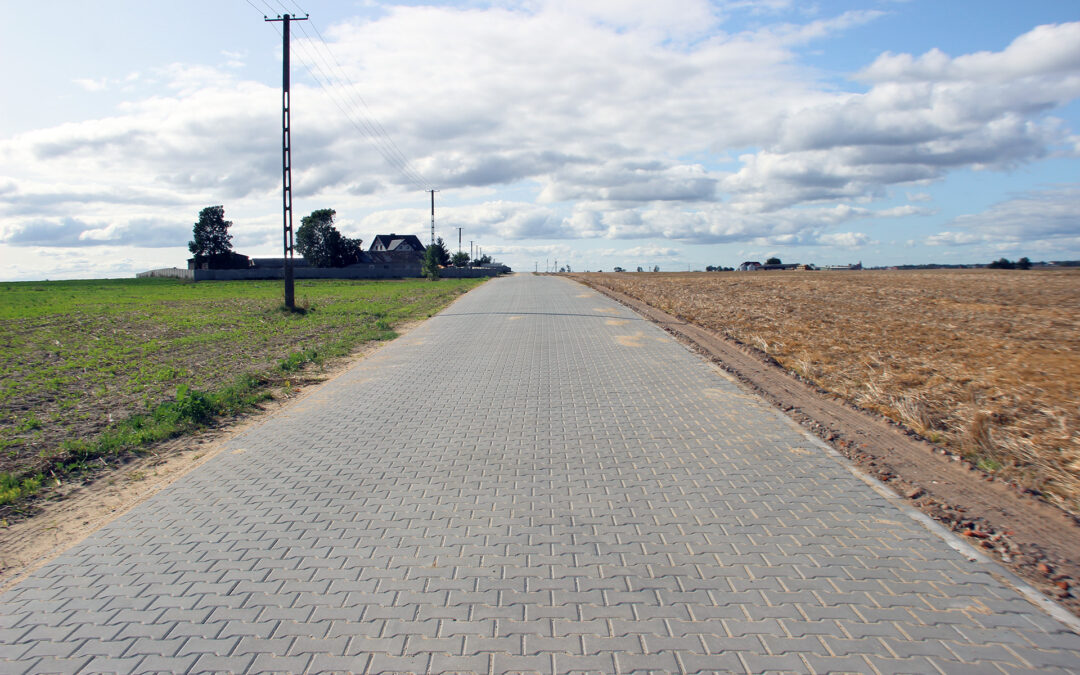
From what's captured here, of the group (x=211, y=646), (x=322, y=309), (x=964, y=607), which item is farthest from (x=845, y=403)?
(x=322, y=309)

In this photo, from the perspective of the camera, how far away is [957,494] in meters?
5.27

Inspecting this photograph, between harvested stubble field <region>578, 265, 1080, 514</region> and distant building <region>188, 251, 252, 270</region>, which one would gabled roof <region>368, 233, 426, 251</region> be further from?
harvested stubble field <region>578, 265, 1080, 514</region>

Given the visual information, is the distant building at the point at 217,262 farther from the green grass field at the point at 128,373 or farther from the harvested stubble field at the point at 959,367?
the harvested stubble field at the point at 959,367

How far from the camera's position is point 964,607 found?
3.49 metres

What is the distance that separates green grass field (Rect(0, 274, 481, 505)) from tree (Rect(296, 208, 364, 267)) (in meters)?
73.9

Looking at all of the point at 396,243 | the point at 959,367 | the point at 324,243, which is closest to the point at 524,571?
the point at 959,367

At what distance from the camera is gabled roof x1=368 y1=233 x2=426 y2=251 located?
412 ft

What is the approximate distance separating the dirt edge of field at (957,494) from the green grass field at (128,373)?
747 cm

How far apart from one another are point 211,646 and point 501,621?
1.44m

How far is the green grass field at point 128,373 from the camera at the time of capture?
6.71 m

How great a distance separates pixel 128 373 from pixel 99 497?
6.65m

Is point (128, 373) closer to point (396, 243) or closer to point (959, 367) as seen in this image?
point (959, 367)

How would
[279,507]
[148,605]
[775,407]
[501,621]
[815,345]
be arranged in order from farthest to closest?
1. [815,345]
2. [775,407]
3. [279,507]
4. [148,605]
5. [501,621]

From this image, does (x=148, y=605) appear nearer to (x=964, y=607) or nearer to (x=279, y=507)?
(x=279, y=507)
